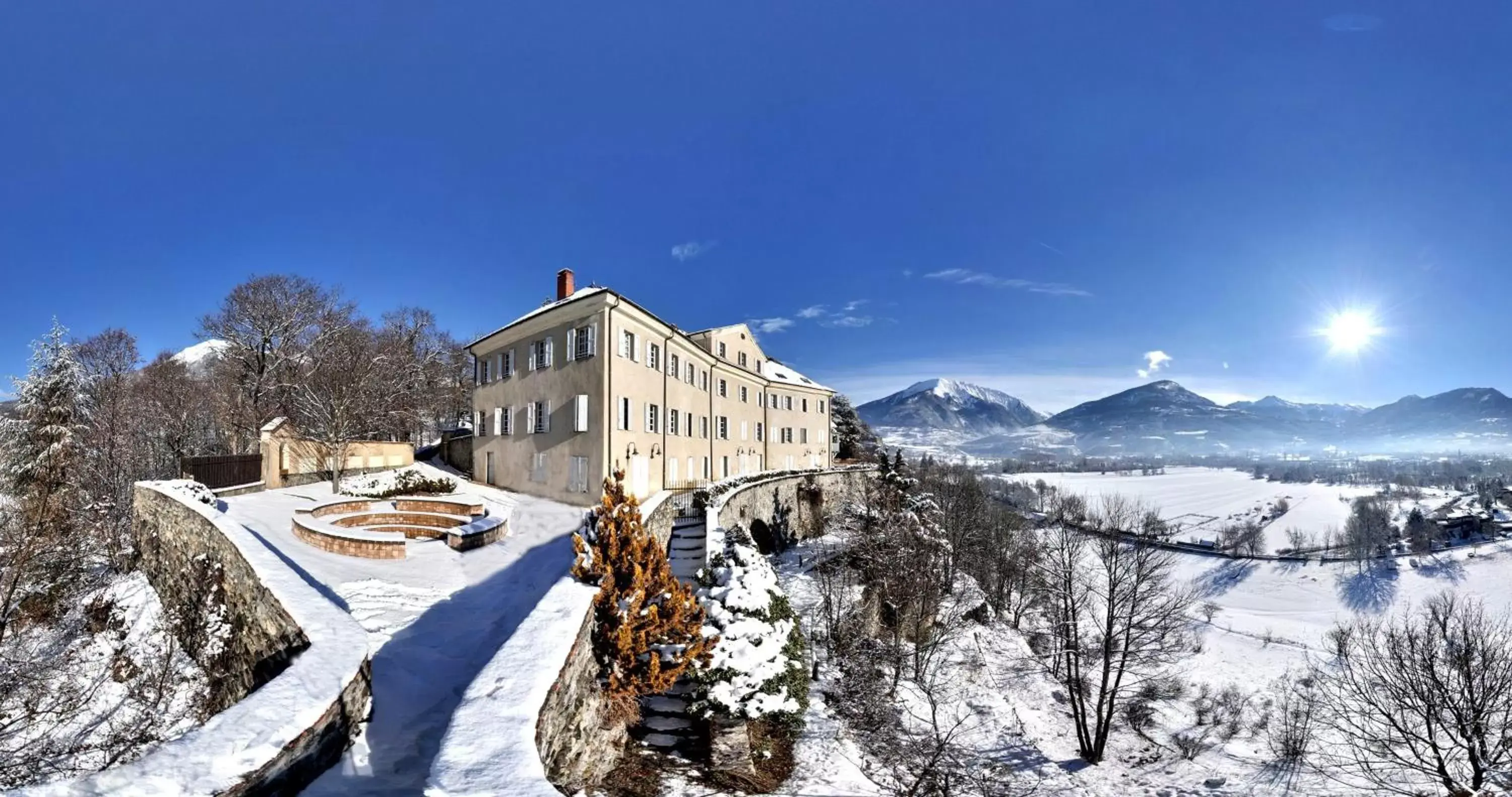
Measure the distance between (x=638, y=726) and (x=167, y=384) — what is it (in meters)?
39.9

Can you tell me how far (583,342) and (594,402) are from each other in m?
2.15

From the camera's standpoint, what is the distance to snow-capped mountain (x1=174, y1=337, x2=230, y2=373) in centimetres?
3522

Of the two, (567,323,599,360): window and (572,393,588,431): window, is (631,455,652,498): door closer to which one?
(572,393,588,431): window

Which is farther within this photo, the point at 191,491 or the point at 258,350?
the point at 258,350

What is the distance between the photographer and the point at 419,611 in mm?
11102

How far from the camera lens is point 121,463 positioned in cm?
2702

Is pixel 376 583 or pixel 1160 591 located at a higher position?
pixel 376 583

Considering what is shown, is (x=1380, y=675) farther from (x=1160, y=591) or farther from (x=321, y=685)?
(x=321, y=685)

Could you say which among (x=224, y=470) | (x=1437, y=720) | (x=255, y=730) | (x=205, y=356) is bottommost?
(x=1437, y=720)

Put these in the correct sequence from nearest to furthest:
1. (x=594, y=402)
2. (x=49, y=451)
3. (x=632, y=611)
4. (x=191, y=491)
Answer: (x=632, y=611), (x=191, y=491), (x=594, y=402), (x=49, y=451)

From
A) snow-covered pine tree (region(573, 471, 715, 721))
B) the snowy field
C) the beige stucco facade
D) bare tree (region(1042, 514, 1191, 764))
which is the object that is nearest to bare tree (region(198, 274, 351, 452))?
the beige stucco facade

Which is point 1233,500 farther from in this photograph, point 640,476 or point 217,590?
point 217,590

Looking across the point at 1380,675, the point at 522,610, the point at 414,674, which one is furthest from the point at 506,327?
the point at 1380,675

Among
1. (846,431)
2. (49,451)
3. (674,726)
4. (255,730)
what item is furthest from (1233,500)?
(49,451)
